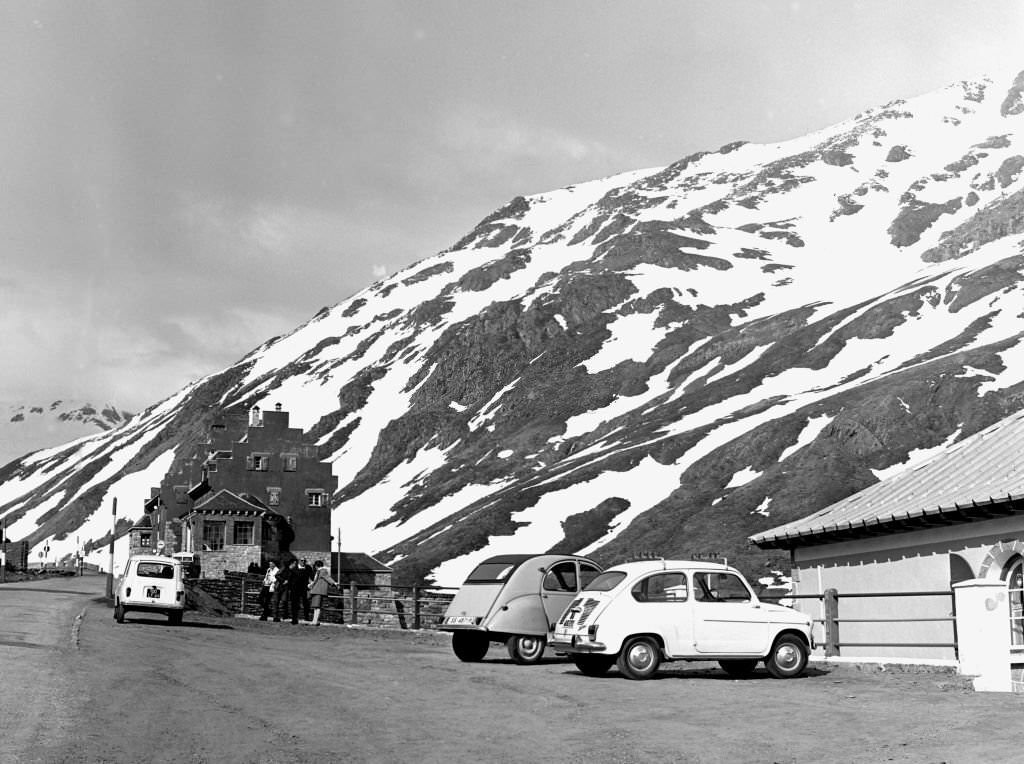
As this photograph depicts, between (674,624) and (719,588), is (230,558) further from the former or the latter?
(674,624)

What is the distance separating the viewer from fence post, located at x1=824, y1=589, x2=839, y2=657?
2562 cm

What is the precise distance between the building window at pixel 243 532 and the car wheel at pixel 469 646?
206 ft

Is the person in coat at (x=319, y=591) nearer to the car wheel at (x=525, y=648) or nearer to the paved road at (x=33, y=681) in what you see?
the paved road at (x=33, y=681)

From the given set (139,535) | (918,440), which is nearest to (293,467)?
(139,535)

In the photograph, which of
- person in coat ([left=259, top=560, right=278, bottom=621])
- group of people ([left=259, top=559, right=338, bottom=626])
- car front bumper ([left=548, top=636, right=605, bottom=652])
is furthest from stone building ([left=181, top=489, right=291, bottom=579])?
car front bumper ([left=548, top=636, right=605, bottom=652])

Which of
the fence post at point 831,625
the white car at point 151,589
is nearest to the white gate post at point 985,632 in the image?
the fence post at point 831,625

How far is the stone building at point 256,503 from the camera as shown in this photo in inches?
3349

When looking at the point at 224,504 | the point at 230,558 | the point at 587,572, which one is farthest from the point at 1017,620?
the point at 230,558

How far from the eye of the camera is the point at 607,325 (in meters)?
178

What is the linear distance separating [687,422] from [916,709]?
101138 millimetres

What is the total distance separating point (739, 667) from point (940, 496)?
6559mm

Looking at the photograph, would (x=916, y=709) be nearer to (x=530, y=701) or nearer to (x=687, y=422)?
(x=530, y=701)

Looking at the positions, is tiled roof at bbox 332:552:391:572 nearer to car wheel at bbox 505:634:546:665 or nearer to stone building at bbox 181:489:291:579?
stone building at bbox 181:489:291:579

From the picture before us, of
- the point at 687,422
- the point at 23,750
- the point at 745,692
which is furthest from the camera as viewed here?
the point at 687,422
